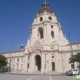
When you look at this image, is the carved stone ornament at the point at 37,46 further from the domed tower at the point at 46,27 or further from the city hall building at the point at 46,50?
the domed tower at the point at 46,27

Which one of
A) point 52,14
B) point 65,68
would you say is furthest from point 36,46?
point 52,14

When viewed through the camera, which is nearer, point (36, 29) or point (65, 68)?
point (65, 68)

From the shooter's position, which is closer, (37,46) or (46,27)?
(37,46)

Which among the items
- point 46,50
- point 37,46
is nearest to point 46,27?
point 37,46

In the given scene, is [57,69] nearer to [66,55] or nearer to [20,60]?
[66,55]

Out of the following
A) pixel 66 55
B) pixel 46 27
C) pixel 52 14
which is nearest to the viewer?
pixel 66 55

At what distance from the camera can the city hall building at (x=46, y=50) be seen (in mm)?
59150

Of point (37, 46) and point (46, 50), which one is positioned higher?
point (37, 46)

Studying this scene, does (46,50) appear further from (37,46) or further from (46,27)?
(46,27)

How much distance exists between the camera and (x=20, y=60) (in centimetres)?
7438

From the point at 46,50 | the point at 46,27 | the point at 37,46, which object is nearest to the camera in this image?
the point at 46,50

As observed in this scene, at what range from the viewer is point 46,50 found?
60.0m

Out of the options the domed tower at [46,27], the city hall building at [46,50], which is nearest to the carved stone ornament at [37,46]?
the city hall building at [46,50]

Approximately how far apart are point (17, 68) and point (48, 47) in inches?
987
